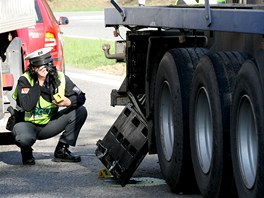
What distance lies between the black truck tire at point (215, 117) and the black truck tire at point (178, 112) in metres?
0.34

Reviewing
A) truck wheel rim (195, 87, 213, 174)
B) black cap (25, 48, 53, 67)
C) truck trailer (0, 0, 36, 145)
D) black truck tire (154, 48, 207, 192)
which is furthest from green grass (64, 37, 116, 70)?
truck wheel rim (195, 87, 213, 174)

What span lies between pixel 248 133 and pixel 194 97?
3.58ft

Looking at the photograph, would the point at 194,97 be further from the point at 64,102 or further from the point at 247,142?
the point at 64,102

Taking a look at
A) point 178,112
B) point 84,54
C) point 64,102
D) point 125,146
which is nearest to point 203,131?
point 178,112

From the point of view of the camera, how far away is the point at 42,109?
10.7m

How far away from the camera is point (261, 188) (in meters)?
6.79

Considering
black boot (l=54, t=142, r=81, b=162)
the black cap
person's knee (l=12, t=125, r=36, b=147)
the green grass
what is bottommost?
the green grass

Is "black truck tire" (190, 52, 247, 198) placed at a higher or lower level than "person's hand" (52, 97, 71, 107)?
higher

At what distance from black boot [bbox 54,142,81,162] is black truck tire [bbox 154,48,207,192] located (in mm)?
1885

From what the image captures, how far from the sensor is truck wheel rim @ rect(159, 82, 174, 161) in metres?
9.02

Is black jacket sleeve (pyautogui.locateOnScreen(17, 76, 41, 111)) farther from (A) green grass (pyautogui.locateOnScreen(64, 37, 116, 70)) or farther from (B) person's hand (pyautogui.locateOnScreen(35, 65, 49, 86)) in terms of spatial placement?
(A) green grass (pyautogui.locateOnScreen(64, 37, 116, 70))

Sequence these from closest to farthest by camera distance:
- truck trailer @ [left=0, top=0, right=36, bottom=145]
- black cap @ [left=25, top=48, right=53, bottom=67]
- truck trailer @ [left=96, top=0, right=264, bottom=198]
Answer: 1. truck trailer @ [left=96, top=0, right=264, bottom=198]
2. black cap @ [left=25, top=48, right=53, bottom=67]
3. truck trailer @ [left=0, top=0, right=36, bottom=145]

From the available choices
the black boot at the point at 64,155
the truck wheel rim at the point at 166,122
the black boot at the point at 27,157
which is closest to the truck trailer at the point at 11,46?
the black boot at the point at 27,157

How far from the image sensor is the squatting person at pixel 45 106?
10438mm
